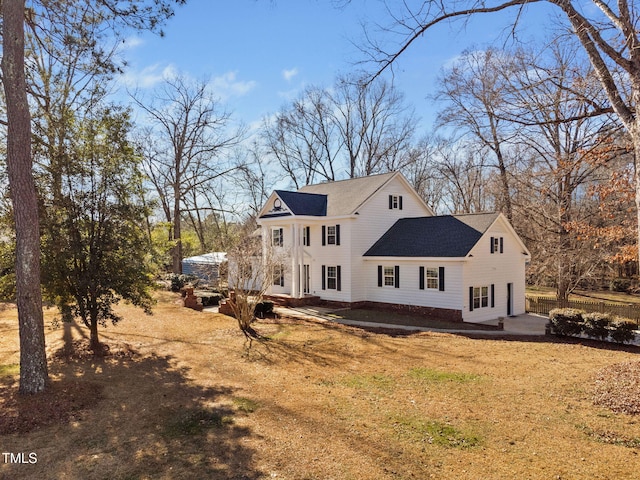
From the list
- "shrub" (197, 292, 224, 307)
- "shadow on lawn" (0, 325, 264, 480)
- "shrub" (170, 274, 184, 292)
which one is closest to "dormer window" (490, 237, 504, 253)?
"shrub" (197, 292, 224, 307)

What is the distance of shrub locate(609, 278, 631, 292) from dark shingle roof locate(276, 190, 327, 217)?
28.8 metres

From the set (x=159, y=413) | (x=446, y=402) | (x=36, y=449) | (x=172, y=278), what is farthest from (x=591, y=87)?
(x=172, y=278)

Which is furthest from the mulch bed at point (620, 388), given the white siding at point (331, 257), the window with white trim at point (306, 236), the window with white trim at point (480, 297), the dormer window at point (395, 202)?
the window with white trim at point (306, 236)

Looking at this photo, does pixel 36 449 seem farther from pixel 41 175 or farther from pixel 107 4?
pixel 107 4

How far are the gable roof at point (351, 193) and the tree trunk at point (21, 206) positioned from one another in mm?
16411

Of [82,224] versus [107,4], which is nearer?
[107,4]

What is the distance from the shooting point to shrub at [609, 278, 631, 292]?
37.5m

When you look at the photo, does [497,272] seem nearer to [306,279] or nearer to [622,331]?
[622,331]

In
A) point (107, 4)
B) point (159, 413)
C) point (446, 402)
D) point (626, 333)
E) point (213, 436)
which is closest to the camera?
point (213, 436)

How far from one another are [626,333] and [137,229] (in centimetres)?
1716

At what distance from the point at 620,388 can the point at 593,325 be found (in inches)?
345

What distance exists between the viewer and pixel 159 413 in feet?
25.9

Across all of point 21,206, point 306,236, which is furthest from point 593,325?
point 21,206

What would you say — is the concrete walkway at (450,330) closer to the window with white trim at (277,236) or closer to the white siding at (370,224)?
the white siding at (370,224)
